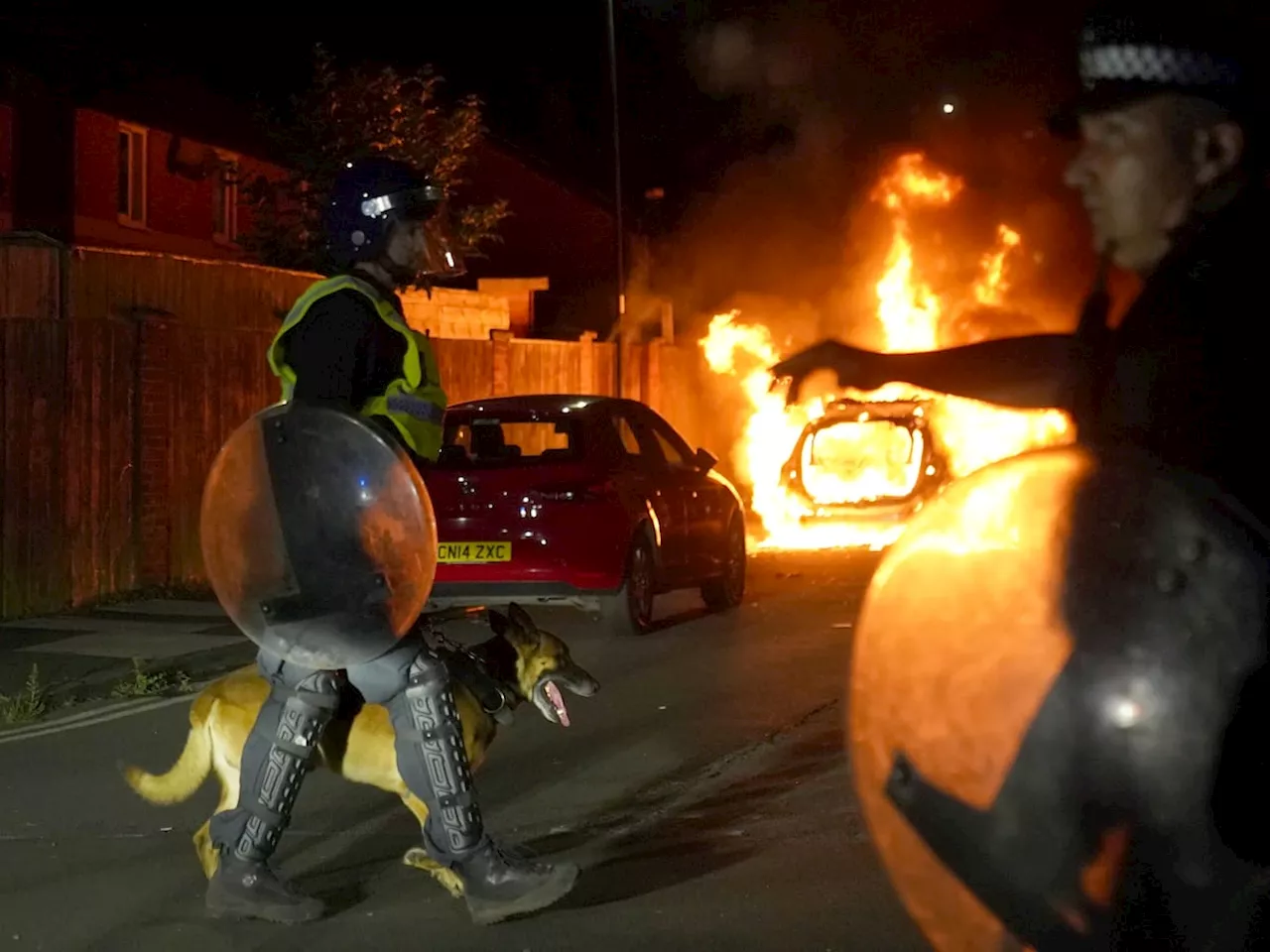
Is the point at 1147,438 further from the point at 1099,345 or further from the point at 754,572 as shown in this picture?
the point at 754,572

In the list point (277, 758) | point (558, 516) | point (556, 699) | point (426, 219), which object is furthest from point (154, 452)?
point (277, 758)

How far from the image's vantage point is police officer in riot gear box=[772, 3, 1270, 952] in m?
1.90

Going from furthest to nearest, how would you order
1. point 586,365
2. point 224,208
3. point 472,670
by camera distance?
point 224,208
point 586,365
point 472,670

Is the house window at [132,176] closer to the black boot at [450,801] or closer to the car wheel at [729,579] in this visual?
the car wheel at [729,579]

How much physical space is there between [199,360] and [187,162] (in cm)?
965

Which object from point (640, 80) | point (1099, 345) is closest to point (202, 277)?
point (1099, 345)

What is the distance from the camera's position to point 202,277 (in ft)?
49.8

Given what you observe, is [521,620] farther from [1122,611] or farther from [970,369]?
[1122,611]

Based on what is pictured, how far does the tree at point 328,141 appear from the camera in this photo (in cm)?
1966

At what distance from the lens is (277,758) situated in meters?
4.68

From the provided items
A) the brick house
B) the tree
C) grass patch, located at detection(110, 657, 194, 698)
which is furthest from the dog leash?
the tree

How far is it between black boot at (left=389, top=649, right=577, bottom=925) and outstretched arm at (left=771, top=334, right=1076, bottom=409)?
210cm

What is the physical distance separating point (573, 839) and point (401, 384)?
2121 mm

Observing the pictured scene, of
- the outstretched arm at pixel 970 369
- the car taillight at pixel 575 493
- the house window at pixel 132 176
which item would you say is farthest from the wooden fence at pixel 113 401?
the outstretched arm at pixel 970 369
